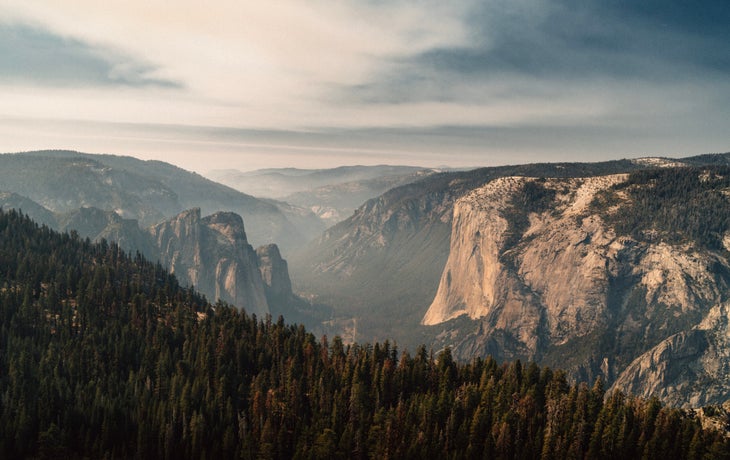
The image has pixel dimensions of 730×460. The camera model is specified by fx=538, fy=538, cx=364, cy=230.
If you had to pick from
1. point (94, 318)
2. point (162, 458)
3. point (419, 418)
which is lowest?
point (162, 458)

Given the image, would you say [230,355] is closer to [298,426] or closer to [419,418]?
[298,426]

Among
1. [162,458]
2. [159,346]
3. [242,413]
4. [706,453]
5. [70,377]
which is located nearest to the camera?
[706,453]

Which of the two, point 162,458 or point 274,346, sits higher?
point 274,346

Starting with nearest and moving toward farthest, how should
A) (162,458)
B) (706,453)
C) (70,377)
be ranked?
(706,453) → (162,458) → (70,377)

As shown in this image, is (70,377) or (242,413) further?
(70,377)

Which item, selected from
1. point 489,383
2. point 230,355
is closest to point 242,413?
point 230,355

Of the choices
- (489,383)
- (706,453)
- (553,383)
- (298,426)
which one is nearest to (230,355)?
(298,426)
